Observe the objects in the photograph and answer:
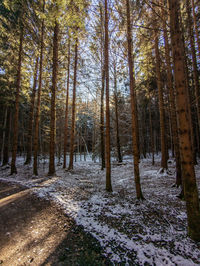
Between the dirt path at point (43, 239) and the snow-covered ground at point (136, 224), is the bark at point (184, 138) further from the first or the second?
the dirt path at point (43, 239)

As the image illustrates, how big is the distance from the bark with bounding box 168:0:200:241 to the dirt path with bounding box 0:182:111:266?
2079 mm

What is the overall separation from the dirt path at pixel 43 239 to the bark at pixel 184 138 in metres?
2.08

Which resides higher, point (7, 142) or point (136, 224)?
point (7, 142)

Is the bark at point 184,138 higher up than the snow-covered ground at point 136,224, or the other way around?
the bark at point 184,138

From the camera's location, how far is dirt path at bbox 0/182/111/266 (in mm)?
2275

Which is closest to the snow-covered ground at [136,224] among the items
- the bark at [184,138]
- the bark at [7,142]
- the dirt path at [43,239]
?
the dirt path at [43,239]

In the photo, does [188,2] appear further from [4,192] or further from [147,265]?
[4,192]

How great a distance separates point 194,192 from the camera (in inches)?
111

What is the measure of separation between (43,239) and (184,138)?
389cm

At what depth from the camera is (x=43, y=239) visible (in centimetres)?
278

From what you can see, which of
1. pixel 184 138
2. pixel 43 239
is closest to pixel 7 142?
pixel 43 239

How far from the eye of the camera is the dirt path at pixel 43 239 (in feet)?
7.47

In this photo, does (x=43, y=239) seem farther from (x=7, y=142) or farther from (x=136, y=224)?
(x=7, y=142)

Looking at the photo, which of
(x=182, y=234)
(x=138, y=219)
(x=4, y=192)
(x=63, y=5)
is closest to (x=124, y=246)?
(x=138, y=219)
